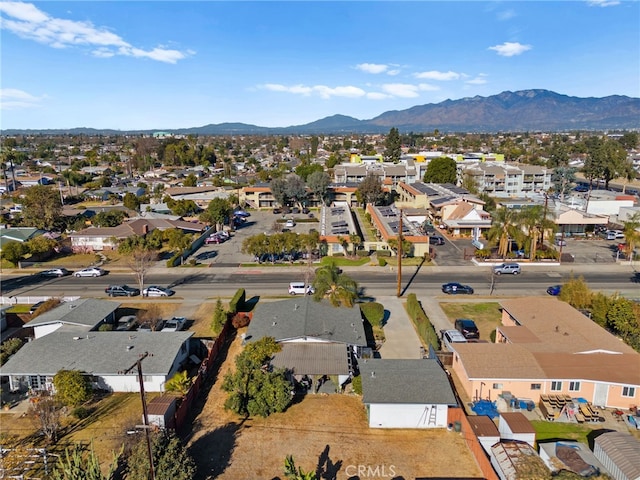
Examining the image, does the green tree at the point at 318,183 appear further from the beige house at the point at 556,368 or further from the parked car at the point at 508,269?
the beige house at the point at 556,368

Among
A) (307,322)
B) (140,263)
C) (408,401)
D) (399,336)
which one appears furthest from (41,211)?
(408,401)

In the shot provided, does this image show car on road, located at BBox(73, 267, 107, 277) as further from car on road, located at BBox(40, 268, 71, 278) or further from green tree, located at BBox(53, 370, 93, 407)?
green tree, located at BBox(53, 370, 93, 407)

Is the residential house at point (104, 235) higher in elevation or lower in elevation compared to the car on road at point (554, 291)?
higher

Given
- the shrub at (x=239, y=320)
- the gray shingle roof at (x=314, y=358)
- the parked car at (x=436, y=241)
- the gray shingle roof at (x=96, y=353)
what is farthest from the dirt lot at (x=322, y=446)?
the parked car at (x=436, y=241)

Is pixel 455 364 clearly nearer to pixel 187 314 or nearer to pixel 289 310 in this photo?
pixel 289 310

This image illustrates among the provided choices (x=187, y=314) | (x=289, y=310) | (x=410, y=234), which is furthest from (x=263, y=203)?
(x=289, y=310)

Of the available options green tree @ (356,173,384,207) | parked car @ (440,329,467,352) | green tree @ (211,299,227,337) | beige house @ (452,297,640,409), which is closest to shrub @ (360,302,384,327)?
parked car @ (440,329,467,352)
